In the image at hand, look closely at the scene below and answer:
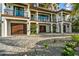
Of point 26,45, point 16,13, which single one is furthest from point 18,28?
point 26,45

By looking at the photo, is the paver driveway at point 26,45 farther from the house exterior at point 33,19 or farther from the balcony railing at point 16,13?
the balcony railing at point 16,13

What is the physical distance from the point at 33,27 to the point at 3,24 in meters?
0.75

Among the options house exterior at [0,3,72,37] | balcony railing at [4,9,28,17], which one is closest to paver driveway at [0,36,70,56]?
house exterior at [0,3,72,37]

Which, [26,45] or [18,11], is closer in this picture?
[26,45]

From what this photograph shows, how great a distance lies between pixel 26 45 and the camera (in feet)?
15.1

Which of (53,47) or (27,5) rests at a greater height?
(27,5)

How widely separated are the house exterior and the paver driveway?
0.15m

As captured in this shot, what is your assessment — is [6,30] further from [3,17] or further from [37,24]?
[37,24]

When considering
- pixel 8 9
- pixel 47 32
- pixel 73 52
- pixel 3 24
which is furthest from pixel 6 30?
pixel 73 52

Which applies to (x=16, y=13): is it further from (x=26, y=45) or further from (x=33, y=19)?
(x=26, y=45)

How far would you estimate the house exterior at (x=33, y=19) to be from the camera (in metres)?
4.64

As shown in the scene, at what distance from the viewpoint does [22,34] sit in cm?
468

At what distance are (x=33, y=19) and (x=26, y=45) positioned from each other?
2.17 ft

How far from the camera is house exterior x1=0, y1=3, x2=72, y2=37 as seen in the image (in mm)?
4645
